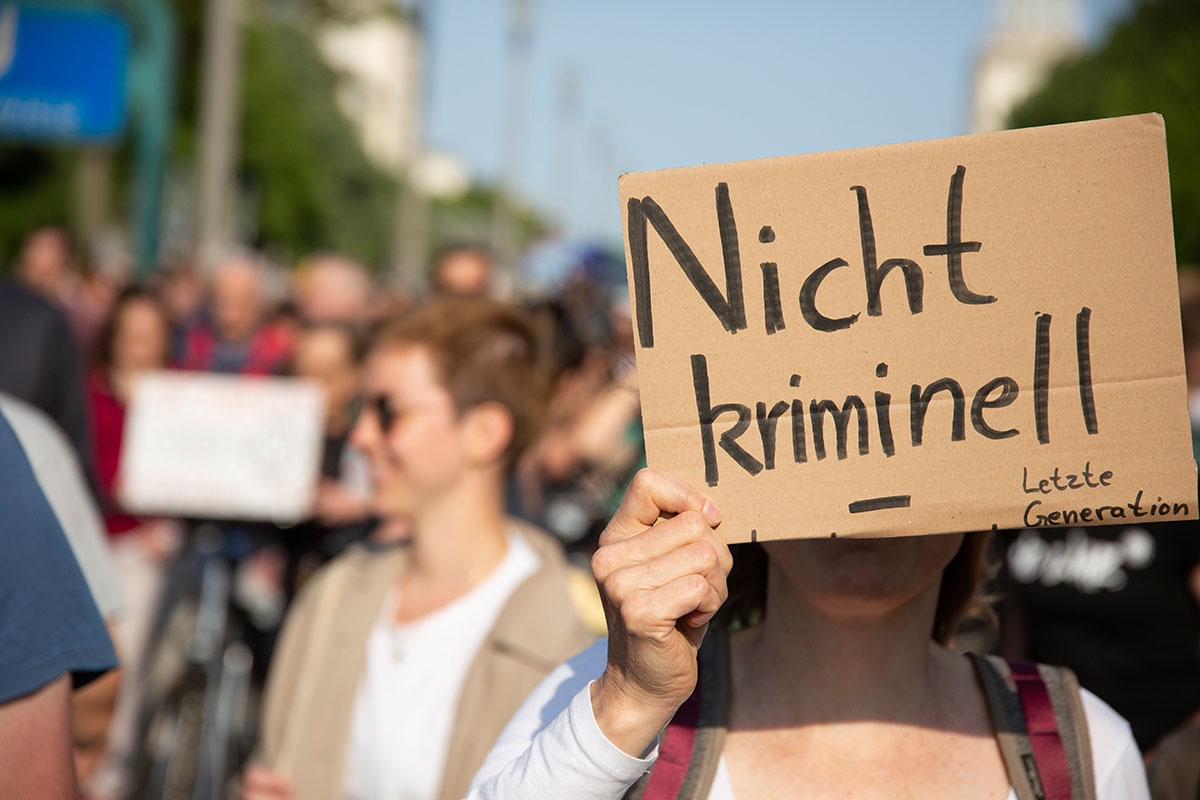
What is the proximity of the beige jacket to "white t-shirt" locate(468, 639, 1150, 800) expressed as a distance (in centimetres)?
78

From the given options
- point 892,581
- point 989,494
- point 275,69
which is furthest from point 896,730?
point 275,69

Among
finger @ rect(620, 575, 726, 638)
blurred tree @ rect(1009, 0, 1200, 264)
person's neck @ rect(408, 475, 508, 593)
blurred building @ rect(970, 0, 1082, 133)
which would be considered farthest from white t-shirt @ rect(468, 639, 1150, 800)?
blurred building @ rect(970, 0, 1082, 133)

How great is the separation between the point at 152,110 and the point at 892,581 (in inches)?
456

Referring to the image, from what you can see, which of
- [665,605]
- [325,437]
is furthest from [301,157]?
[665,605]

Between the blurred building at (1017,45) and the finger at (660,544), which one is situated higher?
the blurred building at (1017,45)

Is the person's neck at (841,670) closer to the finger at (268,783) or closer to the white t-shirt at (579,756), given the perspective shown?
the white t-shirt at (579,756)

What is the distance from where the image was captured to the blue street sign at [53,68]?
1028 cm

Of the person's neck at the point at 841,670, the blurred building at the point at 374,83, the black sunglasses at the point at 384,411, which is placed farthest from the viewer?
the blurred building at the point at 374,83

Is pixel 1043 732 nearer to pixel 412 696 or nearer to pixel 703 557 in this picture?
pixel 703 557

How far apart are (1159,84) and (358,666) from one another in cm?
3211

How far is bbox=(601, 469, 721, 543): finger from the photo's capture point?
5.09 feet

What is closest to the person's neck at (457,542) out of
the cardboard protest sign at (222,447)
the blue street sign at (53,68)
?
the cardboard protest sign at (222,447)

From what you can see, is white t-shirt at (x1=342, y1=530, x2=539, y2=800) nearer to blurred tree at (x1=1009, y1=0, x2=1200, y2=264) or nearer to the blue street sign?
the blue street sign

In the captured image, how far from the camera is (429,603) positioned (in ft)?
9.96
